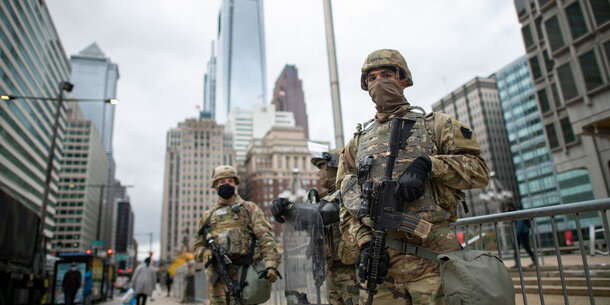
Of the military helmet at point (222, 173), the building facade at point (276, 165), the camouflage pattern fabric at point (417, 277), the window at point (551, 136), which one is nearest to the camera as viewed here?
the camouflage pattern fabric at point (417, 277)

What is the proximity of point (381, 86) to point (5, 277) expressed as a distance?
9498mm

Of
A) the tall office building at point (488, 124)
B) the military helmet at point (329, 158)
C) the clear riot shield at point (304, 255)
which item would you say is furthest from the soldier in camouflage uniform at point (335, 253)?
the tall office building at point (488, 124)

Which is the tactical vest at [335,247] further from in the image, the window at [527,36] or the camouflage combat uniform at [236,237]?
the window at [527,36]

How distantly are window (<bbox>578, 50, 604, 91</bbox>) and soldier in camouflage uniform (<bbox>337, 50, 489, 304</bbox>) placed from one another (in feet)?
45.3

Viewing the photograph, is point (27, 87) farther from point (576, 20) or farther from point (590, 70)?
point (590, 70)

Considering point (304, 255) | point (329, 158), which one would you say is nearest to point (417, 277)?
point (304, 255)

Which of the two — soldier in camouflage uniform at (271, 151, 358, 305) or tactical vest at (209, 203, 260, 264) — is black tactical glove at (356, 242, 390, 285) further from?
tactical vest at (209, 203, 260, 264)

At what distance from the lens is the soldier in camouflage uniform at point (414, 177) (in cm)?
246

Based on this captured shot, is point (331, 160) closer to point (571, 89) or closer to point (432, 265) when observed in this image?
point (432, 265)

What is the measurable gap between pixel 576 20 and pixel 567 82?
8.08ft

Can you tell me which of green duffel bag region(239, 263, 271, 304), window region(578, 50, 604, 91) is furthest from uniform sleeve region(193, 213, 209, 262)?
window region(578, 50, 604, 91)

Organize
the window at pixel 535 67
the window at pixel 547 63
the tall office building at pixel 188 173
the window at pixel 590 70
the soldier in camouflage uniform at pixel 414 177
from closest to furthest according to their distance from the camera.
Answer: the soldier in camouflage uniform at pixel 414 177 < the window at pixel 590 70 < the window at pixel 547 63 < the window at pixel 535 67 < the tall office building at pixel 188 173

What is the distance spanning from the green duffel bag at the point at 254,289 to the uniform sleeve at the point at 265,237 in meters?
0.21

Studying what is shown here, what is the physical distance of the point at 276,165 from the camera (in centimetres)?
12150
